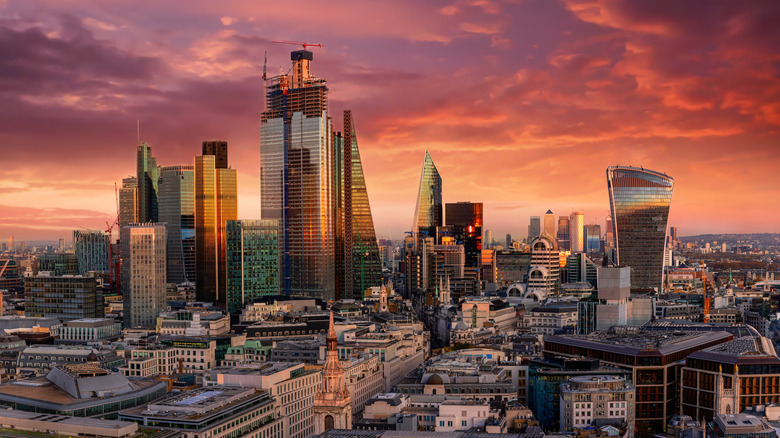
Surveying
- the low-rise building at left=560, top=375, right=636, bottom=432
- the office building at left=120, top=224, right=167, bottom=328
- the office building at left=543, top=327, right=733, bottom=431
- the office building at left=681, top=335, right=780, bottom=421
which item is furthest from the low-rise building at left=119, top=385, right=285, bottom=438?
the office building at left=120, top=224, right=167, bottom=328

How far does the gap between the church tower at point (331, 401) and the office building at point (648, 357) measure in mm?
37594

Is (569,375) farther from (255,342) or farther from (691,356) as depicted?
(255,342)

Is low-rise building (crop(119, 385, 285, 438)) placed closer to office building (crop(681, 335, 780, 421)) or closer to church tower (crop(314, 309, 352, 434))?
church tower (crop(314, 309, 352, 434))

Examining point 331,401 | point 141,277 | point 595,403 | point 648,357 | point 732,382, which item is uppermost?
point 141,277

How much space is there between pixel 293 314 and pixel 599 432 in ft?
333

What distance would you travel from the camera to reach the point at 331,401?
364 ft

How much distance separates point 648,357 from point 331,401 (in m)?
43.6

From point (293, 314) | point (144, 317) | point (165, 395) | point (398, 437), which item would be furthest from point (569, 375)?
point (144, 317)

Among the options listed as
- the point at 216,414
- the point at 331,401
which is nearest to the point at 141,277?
the point at 331,401

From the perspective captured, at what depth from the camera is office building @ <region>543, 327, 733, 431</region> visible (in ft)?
407

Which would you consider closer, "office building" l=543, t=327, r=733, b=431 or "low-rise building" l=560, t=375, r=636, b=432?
"low-rise building" l=560, t=375, r=636, b=432

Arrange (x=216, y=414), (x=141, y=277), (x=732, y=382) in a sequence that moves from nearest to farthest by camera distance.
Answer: (x=216, y=414) < (x=732, y=382) < (x=141, y=277)

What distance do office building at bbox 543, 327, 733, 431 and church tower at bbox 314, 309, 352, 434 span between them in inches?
1480

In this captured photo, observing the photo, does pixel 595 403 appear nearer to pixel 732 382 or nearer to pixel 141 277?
pixel 732 382
